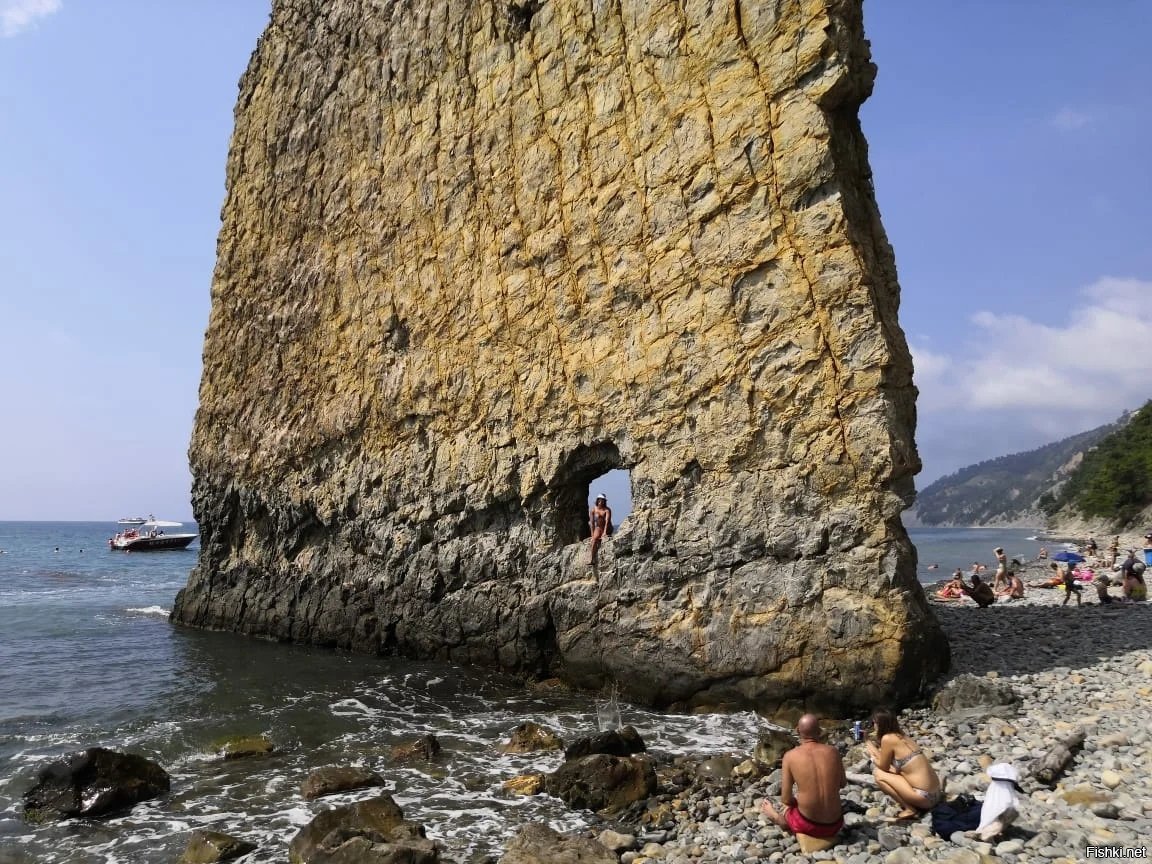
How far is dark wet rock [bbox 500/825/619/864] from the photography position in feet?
21.7

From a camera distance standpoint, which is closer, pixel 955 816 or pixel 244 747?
pixel 955 816

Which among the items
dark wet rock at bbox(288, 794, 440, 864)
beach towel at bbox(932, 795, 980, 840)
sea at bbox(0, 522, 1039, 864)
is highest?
beach towel at bbox(932, 795, 980, 840)

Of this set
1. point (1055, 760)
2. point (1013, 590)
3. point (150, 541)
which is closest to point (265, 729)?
point (1055, 760)

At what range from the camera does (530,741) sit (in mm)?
10453

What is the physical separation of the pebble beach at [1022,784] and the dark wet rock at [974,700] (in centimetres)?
10

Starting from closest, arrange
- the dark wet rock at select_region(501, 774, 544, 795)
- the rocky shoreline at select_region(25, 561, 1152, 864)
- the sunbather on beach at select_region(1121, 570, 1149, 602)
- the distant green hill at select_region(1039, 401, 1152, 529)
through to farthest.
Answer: the rocky shoreline at select_region(25, 561, 1152, 864) < the dark wet rock at select_region(501, 774, 544, 795) < the sunbather on beach at select_region(1121, 570, 1149, 602) < the distant green hill at select_region(1039, 401, 1152, 529)

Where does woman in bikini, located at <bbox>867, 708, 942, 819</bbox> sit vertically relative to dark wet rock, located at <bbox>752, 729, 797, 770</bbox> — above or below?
above

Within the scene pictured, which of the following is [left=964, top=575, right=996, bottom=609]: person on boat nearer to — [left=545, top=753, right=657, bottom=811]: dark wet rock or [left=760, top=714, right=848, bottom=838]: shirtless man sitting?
[left=545, top=753, right=657, bottom=811]: dark wet rock

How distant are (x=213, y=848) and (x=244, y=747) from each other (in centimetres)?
369

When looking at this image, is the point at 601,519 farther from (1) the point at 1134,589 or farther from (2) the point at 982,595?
(1) the point at 1134,589

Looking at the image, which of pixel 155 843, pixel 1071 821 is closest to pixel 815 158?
pixel 1071 821

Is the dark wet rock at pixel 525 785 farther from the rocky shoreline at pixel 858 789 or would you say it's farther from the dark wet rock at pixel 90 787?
the dark wet rock at pixel 90 787

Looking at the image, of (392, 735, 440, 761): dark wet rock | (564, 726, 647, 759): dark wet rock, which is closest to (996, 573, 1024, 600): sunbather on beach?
(564, 726, 647, 759): dark wet rock

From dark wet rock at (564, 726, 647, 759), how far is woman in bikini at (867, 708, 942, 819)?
352 centimetres
